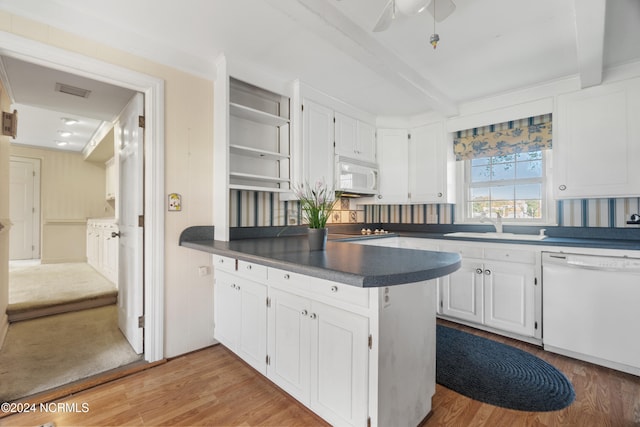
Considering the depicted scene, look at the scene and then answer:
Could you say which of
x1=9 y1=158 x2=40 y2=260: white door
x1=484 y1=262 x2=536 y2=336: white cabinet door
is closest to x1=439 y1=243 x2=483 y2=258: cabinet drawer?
x1=484 y1=262 x2=536 y2=336: white cabinet door

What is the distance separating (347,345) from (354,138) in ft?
8.58

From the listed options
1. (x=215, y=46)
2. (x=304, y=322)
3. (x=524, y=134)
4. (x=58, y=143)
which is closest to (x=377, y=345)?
(x=304, y=322)

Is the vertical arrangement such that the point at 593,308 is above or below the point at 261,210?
below

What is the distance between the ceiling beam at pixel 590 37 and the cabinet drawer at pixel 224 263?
2.64 m

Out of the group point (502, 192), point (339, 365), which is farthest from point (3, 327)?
point (502, 192)

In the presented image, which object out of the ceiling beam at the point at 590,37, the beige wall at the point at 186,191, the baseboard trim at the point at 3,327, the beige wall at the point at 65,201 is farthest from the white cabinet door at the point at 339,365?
the beige wall at the point at 65,201

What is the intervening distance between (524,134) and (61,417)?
435 centimetres

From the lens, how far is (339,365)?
140 cm

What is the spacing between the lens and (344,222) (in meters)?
4.01

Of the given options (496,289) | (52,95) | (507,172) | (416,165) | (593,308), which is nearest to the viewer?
(593,308)

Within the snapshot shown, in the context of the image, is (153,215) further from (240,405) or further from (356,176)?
(356,176)

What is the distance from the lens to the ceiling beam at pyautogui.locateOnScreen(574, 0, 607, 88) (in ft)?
5.38

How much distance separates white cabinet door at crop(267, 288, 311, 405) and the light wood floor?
0.17 m

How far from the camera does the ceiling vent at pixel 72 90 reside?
94.5 inches
